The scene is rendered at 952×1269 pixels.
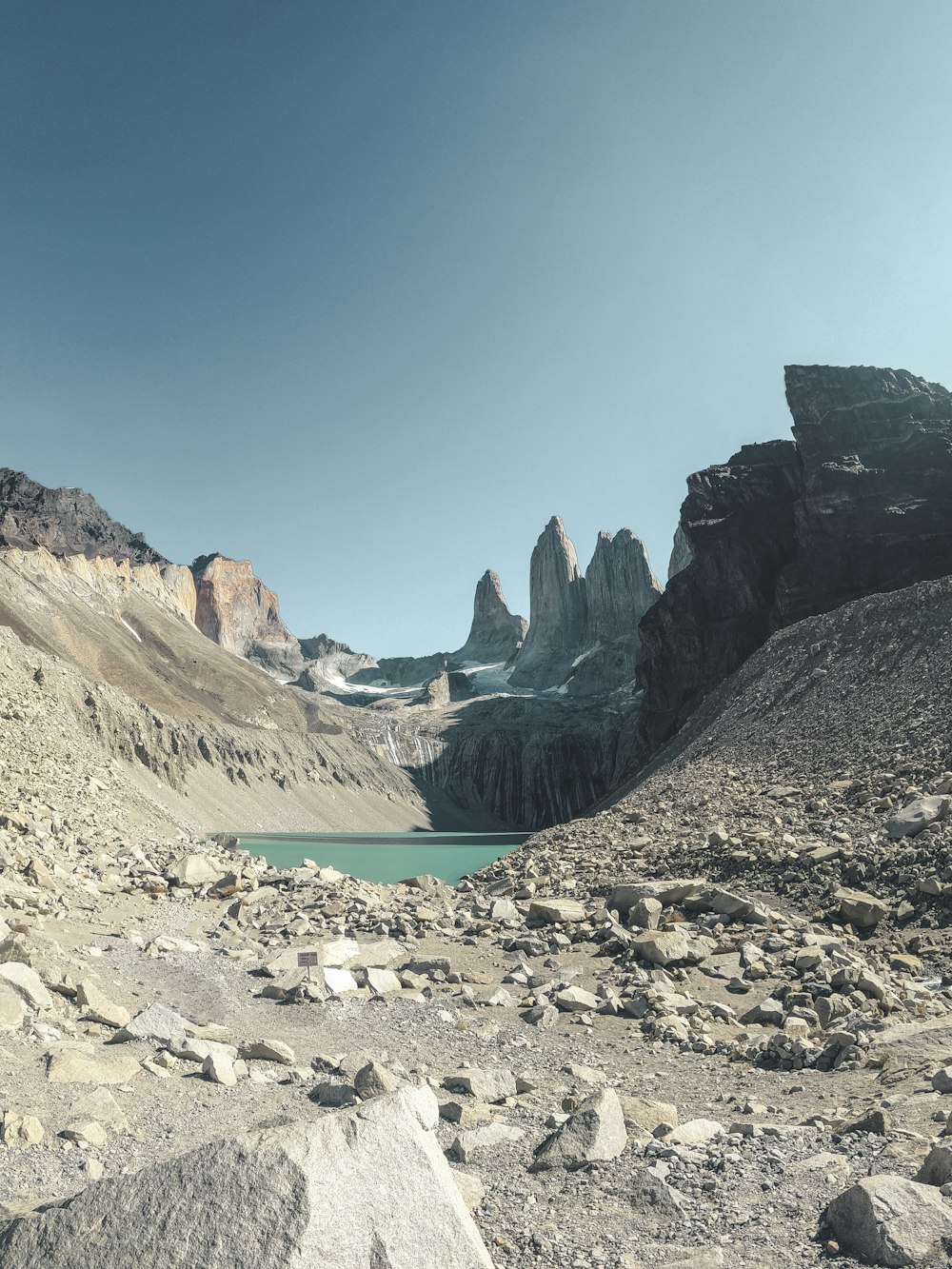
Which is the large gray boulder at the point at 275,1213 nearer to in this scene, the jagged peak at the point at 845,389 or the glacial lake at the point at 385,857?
the glacial lake at the point at 385,857

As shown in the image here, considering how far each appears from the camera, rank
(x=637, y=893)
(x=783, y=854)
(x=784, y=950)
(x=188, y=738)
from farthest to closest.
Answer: (x=188, y=738), (x=783, y=854), (x=637, y=893), (x=784, y=950)

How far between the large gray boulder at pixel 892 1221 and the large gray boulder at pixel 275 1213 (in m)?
2.51

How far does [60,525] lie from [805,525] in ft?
429

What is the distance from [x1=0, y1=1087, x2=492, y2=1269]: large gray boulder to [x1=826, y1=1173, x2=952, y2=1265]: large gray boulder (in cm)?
251

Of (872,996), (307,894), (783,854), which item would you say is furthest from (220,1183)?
(783,854)

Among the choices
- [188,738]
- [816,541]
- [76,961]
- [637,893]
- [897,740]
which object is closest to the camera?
[76,961]

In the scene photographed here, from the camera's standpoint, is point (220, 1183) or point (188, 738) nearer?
point (220, 1183)

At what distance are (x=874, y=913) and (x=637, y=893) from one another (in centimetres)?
511

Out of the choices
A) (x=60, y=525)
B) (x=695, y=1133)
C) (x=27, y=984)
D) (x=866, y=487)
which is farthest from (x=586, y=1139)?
(x=60, y=525)

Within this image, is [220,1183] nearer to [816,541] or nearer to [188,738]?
[816,541]

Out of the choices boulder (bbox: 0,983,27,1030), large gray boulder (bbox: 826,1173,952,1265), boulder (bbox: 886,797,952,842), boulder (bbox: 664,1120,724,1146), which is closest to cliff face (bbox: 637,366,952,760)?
boulder (bbox: 886,797,952,842)

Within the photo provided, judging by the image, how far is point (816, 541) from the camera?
71500 mm

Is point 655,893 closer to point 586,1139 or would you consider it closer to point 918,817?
point 918,817

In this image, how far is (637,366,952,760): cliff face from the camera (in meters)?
67.7
